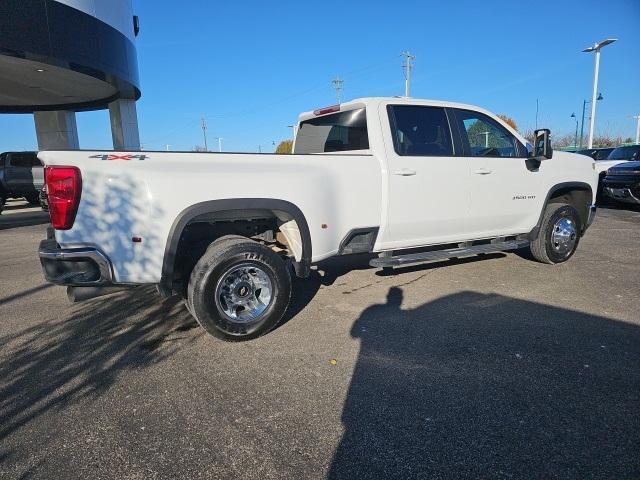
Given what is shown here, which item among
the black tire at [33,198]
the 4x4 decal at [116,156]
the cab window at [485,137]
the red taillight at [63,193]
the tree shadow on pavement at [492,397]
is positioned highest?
the cab window at [485,137]

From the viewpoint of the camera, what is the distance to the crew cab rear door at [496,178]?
5.07 meters

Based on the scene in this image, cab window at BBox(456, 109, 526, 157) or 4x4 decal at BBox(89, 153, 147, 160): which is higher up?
cab window at BBox(456, 109, 526, 157)

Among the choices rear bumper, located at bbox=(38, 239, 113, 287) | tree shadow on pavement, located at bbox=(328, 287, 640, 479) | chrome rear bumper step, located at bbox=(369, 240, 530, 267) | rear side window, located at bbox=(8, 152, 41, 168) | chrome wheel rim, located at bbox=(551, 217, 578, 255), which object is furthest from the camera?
rear side window, located at bbox=(8, 152, 41, 168)

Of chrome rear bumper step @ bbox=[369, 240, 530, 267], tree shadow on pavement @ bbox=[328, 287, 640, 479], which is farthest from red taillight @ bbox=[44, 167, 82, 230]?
chrome rear bumper step @ bbox=[369, 240, 530, 267]

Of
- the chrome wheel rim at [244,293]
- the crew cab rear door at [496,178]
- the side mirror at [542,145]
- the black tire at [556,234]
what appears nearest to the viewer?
the chrome wheel rim at [244,293]

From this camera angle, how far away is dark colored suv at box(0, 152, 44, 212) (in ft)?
47.7

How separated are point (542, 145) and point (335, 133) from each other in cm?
256

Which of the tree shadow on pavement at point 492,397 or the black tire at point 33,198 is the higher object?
the black tire at point 33,198

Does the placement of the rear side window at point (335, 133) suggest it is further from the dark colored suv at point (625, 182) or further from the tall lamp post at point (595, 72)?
the tall lamp post at point (595, 72)

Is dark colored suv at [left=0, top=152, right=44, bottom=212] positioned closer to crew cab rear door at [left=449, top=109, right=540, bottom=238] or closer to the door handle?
the door handle

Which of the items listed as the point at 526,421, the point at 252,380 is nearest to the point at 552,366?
the point at 526,421

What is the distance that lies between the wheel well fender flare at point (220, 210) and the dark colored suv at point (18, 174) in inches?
544

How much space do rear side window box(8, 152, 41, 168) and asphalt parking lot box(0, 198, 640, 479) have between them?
39.8 ft

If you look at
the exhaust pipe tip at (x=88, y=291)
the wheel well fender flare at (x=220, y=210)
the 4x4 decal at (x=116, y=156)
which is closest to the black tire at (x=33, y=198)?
the exhaust pipe tip at (x=88, y=291)
